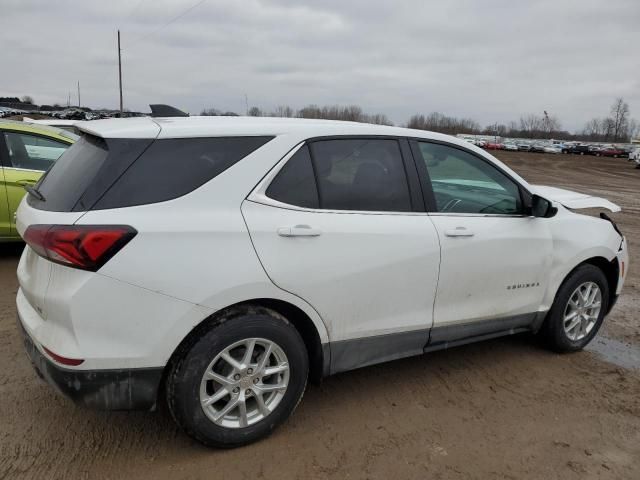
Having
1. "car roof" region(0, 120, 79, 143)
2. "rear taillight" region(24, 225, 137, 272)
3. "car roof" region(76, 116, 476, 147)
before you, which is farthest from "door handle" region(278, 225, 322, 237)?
"car roof" region(0, 120, 79, 143)

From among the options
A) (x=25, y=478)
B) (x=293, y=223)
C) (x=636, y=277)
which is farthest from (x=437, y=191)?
(x=636, y=277)

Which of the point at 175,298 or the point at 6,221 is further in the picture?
the point at 6,221

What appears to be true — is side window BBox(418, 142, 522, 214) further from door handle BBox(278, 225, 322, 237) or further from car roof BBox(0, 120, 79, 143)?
car roof BBox(0, 120, 79, 143)

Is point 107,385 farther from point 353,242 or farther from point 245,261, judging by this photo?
point 353,242

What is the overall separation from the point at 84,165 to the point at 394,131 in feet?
6.08

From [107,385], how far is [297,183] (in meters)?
1.39

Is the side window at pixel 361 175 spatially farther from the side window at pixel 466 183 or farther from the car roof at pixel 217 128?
the side window at pixel 466 183

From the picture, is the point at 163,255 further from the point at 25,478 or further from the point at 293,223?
the point at 25,478

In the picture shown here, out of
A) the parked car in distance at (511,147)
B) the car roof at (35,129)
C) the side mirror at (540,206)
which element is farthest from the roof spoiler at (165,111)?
the parked car in distance at (511,147)

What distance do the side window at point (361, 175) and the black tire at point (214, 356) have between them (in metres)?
0.74

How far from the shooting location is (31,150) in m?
6.40

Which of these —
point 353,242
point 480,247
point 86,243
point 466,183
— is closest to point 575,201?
point 466,183

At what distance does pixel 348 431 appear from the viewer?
122 inches

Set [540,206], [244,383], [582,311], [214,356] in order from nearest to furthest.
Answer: [214,356]
[244,383]
[540,206]
[582,311]
